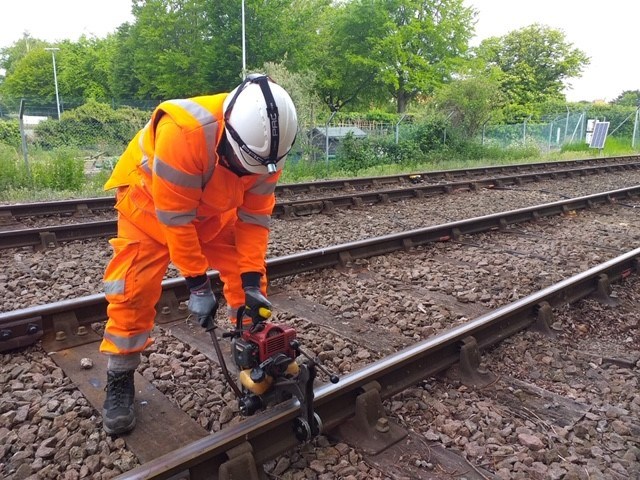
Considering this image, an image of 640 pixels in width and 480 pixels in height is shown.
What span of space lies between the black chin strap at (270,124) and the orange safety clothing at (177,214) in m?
0.11

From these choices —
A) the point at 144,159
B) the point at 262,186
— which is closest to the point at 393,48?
the point at 262,186

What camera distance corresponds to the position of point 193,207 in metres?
2.54

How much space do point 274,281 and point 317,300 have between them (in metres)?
0.59

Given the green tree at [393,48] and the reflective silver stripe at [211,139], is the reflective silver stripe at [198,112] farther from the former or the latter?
the green tree at [393,48]

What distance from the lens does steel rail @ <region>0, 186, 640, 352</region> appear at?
3654 millimetres

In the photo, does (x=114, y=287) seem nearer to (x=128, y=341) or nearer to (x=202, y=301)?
(x=128, y=341)

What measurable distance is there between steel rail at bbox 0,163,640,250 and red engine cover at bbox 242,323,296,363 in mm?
4646

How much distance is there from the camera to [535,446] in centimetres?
280

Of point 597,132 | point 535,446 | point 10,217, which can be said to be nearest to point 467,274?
point 535,446

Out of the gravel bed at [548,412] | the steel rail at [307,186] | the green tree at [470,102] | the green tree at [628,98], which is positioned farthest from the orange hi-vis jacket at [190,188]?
the green tree at [628,98]

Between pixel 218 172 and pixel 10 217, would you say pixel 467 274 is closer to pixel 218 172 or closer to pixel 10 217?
pixel 218 172

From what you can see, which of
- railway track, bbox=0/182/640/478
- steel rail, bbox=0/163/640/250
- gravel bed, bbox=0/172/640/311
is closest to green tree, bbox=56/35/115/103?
steel rail, bbox=0/163/640/250

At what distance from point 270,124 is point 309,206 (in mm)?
6534

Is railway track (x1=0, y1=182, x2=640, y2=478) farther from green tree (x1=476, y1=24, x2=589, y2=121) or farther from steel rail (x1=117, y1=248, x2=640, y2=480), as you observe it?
green tree (x1=476, y1=24, x2=589, y2=121)
